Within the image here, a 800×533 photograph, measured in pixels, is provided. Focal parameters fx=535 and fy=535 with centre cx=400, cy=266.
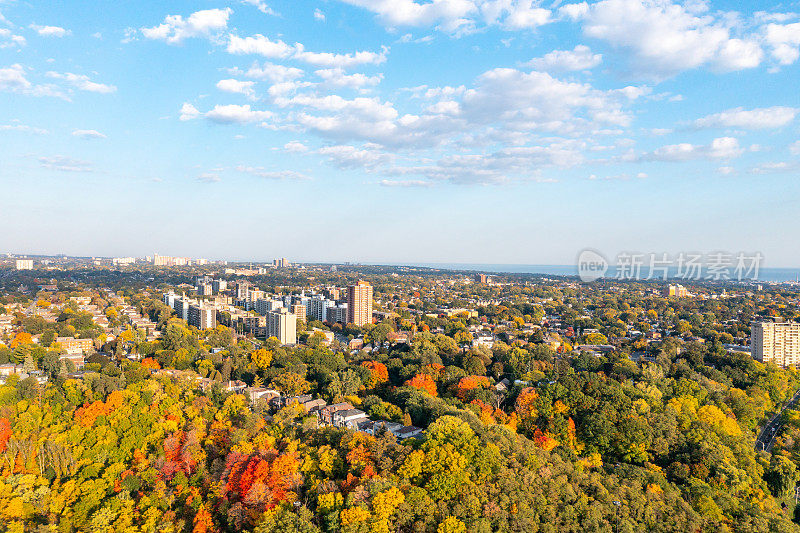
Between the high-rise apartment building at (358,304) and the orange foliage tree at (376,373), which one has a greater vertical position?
the high-rise apartment building at (358,304)

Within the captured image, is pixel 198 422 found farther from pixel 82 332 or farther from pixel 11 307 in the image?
pixel 11 307

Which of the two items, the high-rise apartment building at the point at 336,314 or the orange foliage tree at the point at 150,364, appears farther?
the high-rise apartment building at the point at 336,314

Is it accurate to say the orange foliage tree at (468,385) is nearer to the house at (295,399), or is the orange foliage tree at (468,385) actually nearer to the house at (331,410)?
the house at (331,410)

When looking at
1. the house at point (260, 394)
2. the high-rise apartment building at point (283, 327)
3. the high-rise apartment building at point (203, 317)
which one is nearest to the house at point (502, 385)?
the house at point (260, 394)

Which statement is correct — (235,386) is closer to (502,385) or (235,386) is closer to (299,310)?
(502,385)

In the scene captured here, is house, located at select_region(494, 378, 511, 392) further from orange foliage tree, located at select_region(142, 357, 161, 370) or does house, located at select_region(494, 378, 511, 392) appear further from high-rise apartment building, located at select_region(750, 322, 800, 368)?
high-rise apartment building, located at select_region(750, 322, 800, 368)

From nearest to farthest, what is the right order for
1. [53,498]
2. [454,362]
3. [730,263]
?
1. [53,498]
2. [454,362]
3. [730,263]

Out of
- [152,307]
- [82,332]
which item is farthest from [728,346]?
[152,307]

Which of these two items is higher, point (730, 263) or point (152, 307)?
point (730, 263)
